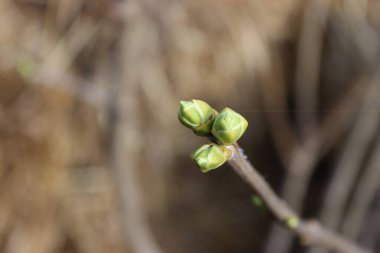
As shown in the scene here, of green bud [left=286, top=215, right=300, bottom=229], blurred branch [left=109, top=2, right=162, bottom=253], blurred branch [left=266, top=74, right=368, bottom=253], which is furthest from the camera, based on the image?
blurred branch [left=266, top=74, right=368, bottom=253]

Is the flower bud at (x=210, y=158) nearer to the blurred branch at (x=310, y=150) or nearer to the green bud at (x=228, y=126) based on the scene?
the green bud at (x=228, y=126)

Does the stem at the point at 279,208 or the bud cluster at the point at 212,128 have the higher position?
the bud cluster at the point at 212,128

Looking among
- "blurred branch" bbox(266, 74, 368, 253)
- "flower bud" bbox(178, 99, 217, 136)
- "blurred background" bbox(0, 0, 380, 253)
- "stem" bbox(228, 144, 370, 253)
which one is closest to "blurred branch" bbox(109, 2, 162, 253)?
"blurred background" bbox(0, 0, 380, 253)

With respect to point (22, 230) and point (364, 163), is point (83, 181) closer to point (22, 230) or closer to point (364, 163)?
point (22, 230)

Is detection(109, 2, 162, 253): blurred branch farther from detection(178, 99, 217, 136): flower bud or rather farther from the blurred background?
detection(178, 99, 217, 136): flower bud

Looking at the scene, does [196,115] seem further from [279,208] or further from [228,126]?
[279,208]

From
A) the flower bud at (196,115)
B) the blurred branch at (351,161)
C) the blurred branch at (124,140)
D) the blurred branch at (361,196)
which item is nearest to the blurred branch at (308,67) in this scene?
the blurred branch at (351,161)

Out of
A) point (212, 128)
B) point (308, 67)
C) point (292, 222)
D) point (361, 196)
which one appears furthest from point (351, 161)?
point (212, 128)
